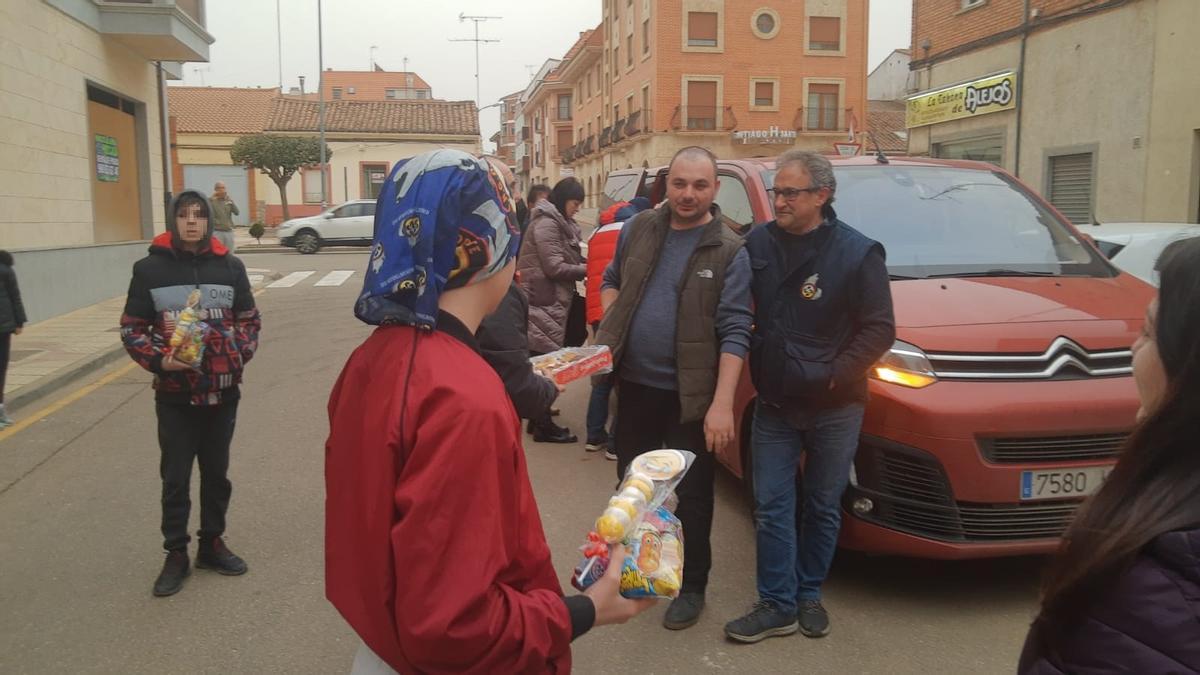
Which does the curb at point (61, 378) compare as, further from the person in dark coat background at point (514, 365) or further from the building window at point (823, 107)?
the building window at point (823, 107)

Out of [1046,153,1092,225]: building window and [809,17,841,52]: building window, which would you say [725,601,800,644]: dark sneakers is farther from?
[809,17,841,52]: building window

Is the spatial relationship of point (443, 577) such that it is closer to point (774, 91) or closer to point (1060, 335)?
point (1060, 335)

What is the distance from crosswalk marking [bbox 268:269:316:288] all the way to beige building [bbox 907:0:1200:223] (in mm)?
15098

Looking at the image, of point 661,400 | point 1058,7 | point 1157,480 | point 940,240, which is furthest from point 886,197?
point 1058,7

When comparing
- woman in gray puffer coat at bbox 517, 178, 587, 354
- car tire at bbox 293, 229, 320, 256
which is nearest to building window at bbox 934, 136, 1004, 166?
woman in gray puffer coat at bbox 517, 178, 587, 354

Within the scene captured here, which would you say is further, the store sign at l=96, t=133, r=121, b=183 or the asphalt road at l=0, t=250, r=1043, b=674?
Result: the store sign at l=96, t=133, r=121, b=183

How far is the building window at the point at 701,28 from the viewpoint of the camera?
44.2 m

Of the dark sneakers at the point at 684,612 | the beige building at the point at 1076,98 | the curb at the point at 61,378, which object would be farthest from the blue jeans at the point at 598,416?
the beige building at the point at 1076,98

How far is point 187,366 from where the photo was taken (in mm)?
4285

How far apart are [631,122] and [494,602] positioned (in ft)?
156

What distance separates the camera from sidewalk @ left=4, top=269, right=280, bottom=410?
8.94 meters

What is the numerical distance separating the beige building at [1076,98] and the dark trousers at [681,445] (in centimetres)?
1412

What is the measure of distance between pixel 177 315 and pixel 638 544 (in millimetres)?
3394

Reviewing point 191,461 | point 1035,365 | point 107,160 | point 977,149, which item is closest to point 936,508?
point 1035,365
